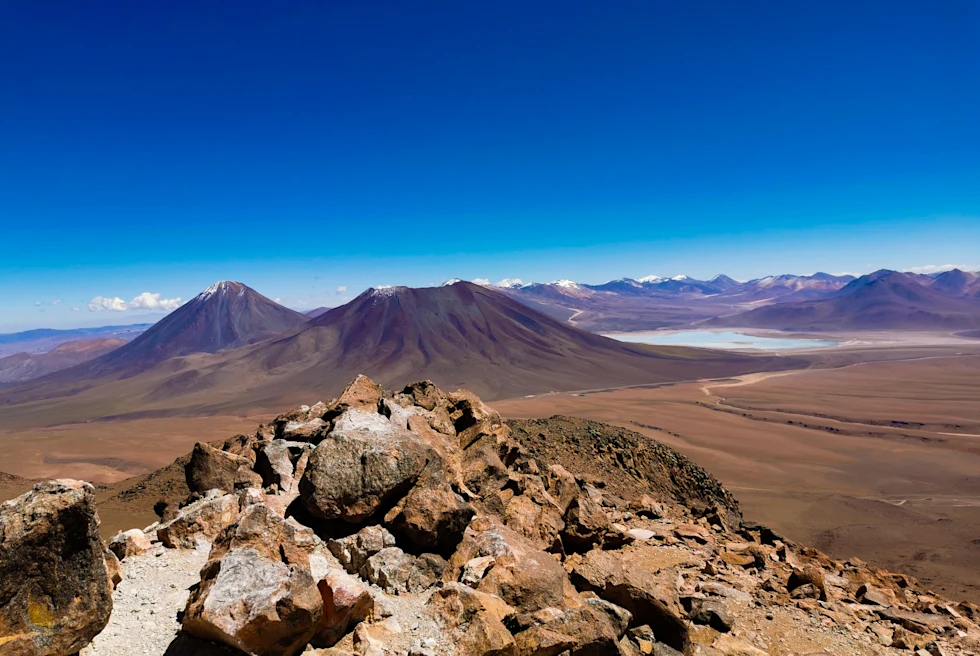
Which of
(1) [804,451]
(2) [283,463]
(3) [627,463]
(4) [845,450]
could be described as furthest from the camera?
(4) [845,450]

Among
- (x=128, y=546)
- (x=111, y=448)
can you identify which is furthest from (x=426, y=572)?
(x=111, y=448)

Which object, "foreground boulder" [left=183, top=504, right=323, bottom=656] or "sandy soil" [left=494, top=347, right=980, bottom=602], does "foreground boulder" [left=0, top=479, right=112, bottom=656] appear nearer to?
"foreground boulder" [left=183, top=504, right=323, bottom=656]

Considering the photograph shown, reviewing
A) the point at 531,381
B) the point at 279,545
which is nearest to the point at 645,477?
the point at 279,545

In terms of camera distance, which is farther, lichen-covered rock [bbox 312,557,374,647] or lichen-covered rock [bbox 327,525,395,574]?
lichen-covered rock [bbox 327,525,395,574]

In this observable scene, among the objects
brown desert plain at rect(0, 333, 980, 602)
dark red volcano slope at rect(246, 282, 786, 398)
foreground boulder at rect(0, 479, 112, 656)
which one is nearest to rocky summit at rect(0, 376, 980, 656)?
foreground boulder at rect(0, 479, 112, 656)

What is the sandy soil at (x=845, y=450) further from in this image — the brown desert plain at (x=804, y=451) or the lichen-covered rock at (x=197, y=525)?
the lichen-covered rock at (x=197, y=525)

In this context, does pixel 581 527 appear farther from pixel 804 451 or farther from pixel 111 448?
pixel 111 448

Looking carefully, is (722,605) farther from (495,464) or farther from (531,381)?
(531,381)
